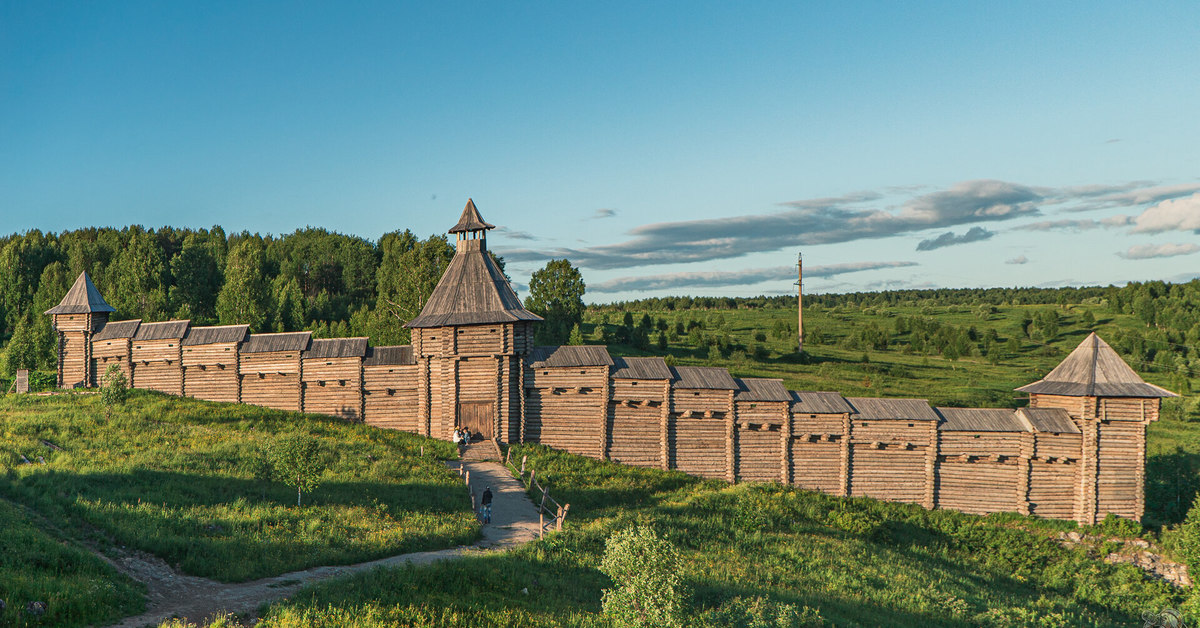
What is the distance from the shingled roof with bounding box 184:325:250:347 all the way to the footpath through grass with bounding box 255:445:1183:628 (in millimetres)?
15997

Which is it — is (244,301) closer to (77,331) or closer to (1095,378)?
(77,331)

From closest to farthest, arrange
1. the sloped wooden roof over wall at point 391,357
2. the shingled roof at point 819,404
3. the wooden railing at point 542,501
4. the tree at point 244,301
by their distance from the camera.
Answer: the wooden railing at point 542,501 < the shingled roof at point 819,404 < the sloped wooden roof over wall at point 391,357 < the tree at point 244,301

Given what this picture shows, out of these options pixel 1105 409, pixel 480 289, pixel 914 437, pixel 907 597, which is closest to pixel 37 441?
pixel 480 289

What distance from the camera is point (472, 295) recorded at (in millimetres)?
32719

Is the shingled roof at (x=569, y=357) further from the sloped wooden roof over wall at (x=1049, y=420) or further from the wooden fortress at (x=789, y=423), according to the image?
the sloped wooden roof over wall at (x=1049, y=420)

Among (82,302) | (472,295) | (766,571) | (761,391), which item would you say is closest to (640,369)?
(761,391)

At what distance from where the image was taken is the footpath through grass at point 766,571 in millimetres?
13609

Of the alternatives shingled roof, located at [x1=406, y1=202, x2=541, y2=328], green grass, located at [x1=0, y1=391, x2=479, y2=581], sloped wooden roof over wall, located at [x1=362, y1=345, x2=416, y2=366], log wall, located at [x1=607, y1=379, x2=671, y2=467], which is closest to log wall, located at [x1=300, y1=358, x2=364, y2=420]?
sloped wooden roof over wall, located at [x1=362, y1=345, x2=416, y2=366]

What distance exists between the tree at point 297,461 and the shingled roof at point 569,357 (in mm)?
12329

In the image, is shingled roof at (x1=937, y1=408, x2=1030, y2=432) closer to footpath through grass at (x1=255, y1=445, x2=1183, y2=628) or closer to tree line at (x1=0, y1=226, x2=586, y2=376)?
footpath through grass at (x1=255, y1=445, x2=1183, y2=628)

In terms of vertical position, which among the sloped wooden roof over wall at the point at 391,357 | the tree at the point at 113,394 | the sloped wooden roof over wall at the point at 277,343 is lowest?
the tree at the point at 113,394

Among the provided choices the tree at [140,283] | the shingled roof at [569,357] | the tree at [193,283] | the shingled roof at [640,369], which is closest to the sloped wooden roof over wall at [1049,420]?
the shingled roof at [640,369]

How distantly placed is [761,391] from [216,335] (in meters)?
27.5

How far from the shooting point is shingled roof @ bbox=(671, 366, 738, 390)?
3088 centimetres
